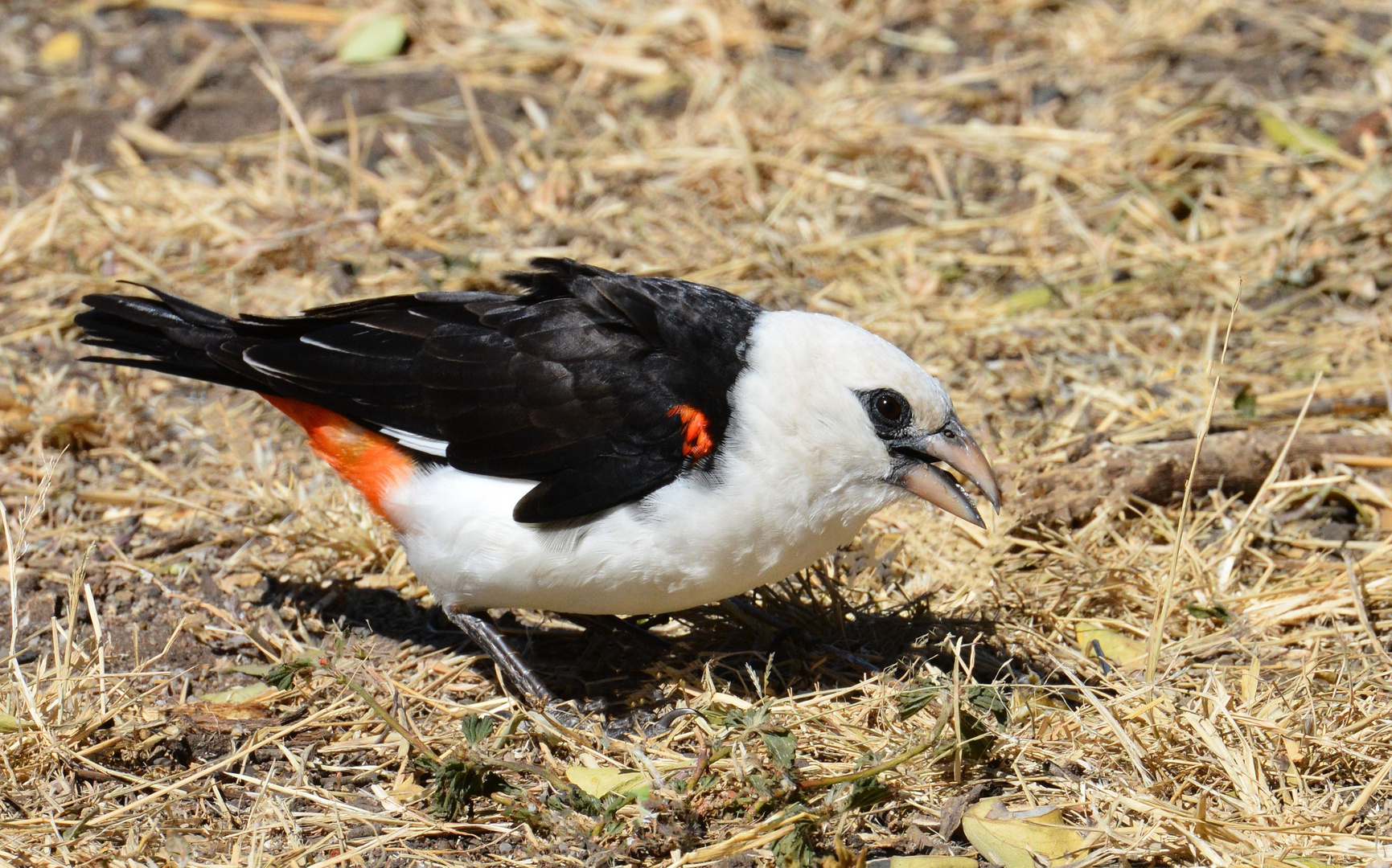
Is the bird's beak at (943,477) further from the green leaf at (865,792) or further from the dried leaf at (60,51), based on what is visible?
the dried leaf at (60,51)

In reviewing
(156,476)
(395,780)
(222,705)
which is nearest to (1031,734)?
(395,780)

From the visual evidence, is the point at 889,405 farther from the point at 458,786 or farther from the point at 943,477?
the point at 458,786

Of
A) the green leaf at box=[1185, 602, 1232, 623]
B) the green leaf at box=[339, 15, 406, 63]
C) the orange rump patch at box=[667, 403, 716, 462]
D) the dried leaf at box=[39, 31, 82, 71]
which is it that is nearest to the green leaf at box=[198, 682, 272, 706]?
the orange rump patch at box=[667, 403, 716, 462]

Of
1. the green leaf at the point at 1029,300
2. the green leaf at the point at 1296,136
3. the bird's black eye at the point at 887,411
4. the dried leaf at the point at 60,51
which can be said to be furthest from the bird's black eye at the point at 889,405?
the dried leaf at the point at 60,51

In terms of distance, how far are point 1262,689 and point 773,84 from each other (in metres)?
4.31

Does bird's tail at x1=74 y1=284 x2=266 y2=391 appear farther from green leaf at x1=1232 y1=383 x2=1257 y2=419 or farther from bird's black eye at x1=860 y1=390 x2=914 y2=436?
green leaf at x1=1232 y1=383 x2=1257 y2=419

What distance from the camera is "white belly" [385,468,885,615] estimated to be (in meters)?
3.19

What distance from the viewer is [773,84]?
22.3ft

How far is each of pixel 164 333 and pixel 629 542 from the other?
163 cm

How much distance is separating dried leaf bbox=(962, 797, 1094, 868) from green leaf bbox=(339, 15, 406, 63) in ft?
18.0

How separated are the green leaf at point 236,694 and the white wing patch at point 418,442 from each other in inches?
31.0

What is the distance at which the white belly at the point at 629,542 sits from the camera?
126 inches

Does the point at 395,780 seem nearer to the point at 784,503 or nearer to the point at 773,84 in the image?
the point at 784,503

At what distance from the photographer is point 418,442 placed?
11.6 ft
